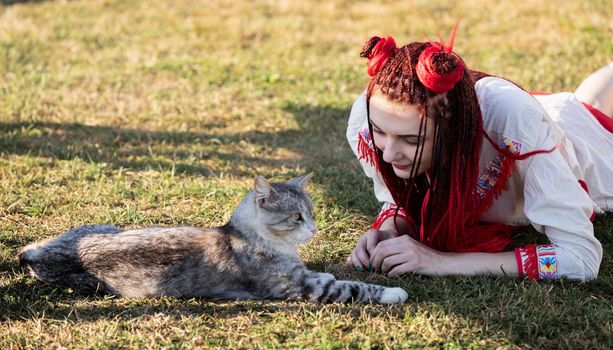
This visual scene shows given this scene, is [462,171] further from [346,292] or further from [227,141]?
[227,141]

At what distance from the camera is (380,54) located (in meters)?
3.52

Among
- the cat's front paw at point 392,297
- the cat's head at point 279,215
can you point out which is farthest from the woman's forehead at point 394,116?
the cat's front paw at point 392,297

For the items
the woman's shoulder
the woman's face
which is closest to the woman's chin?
the woman's face

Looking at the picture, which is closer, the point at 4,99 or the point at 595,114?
the point at 595,114

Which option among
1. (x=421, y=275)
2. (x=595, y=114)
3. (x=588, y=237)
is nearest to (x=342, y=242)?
(x=421, y=275)

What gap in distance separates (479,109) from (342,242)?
4.07 ft

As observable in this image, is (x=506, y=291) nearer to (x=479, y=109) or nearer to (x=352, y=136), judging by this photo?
(x=479, y=109)

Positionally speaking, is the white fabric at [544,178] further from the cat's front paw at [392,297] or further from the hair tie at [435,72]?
the cat's front paw at [392,297]

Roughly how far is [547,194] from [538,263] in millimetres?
359

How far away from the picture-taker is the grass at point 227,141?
3.41 metres

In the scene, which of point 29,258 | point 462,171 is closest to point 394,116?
point 462,171

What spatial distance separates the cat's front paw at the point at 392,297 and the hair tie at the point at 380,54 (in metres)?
1.03

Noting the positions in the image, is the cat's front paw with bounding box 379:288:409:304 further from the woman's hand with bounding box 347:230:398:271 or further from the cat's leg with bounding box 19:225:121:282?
the cat's leg with bounding box 19:225:121:282

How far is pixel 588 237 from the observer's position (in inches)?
146
